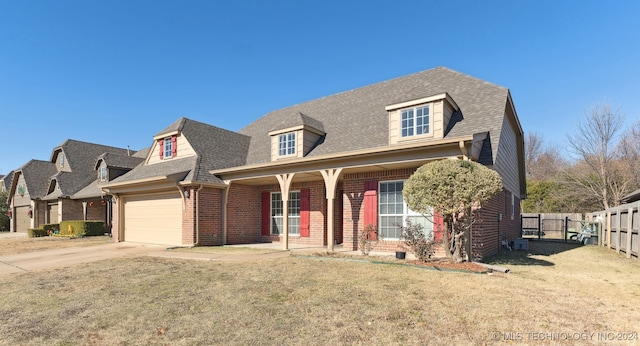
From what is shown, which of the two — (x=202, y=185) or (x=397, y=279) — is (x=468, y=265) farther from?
(x=202, y=185)

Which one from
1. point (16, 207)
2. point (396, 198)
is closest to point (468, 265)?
point (396, 198)

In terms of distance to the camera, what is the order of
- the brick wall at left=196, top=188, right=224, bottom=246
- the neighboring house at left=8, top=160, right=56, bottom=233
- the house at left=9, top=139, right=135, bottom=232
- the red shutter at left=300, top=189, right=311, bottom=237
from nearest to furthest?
the brick wall at left=196, top=188, right=224, bottom=246 < the red shutter at left=300, top=189, right=311, bottom=237 < the house at left=9, top=139, right=135, bottom=232 < the neighboring house at left=8, top=160, right=56, bottom=233

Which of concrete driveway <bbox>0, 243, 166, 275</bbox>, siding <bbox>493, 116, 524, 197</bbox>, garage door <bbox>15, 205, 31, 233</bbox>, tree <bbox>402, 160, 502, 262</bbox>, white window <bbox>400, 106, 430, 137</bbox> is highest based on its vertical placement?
white window <bbox>400, 106, 430, 137</bbox>

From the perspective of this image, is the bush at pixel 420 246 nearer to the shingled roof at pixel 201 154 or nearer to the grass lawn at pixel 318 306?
the grass lawn at pixel 318 306

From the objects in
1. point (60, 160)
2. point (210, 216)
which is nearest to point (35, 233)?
point (60, 160)

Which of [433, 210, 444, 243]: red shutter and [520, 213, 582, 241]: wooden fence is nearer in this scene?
[433, 210, 444, 243]: red shutter

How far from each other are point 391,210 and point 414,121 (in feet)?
9.78

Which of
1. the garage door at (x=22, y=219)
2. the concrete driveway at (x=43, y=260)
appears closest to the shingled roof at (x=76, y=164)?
the garage door at (x=22, y=219)

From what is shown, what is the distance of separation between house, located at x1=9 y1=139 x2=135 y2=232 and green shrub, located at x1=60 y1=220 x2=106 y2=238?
1955mm

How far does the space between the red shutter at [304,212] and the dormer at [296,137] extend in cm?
173

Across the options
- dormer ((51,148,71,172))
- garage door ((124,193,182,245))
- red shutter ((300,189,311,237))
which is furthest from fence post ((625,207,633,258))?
dormer ((51,148,71,172))

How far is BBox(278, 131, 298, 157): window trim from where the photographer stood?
13.5m

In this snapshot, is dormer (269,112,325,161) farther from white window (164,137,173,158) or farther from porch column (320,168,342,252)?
white window (164,137,173,158)

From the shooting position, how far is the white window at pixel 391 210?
1066 cm
